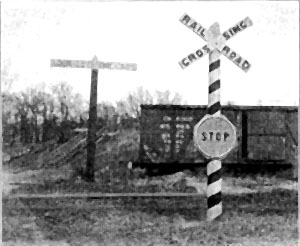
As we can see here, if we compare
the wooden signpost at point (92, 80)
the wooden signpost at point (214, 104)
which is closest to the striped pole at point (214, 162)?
the wooden signpost at point (214, 104)

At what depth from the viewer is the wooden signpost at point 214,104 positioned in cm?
215

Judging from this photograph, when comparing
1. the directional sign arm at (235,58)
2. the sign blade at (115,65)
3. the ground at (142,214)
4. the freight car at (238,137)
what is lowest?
the ground at (142,214)

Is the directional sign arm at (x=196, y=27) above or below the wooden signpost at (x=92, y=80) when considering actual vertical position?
above

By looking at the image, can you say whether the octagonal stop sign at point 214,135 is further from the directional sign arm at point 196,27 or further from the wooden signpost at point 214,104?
the directional sign arm at point 196,27

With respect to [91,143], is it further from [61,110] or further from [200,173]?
[200,173]

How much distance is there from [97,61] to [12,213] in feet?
2.33

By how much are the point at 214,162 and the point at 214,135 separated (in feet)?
0.37

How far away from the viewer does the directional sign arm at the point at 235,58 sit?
215 centimetres

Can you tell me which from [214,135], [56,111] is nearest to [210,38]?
[214,135]

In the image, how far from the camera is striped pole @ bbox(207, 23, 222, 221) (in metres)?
2.15

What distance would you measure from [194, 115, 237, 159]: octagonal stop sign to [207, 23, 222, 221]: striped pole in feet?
0.10

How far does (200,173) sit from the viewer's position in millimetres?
2234

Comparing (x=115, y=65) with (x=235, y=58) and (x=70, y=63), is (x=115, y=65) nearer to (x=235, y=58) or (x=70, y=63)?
(x=70, y=63)

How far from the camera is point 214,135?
2.15 m
